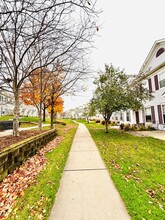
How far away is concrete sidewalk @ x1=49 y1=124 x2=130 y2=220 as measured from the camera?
2353 mm

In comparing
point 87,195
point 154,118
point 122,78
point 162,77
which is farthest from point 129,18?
point 154,118

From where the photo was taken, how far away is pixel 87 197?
9.45 feet

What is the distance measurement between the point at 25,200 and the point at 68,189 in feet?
3.17

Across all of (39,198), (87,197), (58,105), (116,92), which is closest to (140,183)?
(87,197)

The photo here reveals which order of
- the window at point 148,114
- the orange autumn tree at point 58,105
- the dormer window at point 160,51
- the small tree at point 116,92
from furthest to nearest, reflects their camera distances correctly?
the orange autumn tree at point 58,105, the window at point 148,114, the dormer window at point 160,51, the small tree at point 116,92

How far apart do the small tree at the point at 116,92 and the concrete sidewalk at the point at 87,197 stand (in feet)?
22.3

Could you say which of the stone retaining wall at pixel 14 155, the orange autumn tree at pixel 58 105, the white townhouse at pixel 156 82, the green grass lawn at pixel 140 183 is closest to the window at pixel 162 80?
the white townhouse at pixel 156 82

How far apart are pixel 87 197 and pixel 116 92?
8707 mm

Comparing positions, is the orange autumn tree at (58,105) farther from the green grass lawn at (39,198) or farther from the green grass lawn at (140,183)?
the green grass lawn at (39,198)

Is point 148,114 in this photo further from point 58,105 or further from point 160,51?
point 58,105

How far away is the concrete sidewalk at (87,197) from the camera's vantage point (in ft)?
7.72

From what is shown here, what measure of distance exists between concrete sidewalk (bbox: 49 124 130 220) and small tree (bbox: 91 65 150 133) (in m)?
6.80

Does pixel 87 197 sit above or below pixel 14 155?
below

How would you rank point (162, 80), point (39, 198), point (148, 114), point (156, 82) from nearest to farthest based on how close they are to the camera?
point (39, 198) → point (162, 80) → point (156, 82) → point (148, 114)
